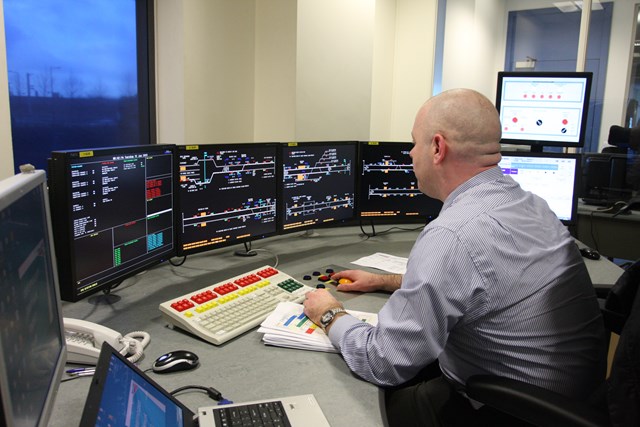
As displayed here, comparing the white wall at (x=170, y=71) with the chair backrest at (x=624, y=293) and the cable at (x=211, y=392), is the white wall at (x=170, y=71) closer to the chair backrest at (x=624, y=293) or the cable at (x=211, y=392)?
the cable at (x=211, y=392)

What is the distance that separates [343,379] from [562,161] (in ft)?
6.07

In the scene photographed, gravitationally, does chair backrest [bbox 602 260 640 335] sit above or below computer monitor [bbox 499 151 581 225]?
below

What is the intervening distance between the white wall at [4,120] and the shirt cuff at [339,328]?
1.55 m

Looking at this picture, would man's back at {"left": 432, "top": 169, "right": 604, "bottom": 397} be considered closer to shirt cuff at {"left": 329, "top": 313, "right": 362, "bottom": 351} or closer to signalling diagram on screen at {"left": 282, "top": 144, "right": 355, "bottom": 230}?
shirt cuff at {"left": 329, "top": 313, "right": 362, "bottom": 351}

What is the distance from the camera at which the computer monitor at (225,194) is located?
1.81m

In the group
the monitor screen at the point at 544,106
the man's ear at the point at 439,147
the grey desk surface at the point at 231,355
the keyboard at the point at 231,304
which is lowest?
the grey desk surface at the point at 231,355

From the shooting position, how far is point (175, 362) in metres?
1.26

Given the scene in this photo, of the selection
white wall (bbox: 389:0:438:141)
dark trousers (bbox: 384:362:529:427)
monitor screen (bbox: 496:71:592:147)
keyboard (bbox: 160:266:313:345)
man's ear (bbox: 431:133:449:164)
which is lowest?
dark trousers (bbox: 384:362:529:427)

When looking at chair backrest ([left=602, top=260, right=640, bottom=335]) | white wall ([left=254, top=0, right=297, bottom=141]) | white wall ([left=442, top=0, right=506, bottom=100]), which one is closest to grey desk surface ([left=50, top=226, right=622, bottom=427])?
chair backrest ([left=602, top=260, right=640, bottom=335])

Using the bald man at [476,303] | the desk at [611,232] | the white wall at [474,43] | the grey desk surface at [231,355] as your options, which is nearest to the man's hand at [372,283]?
the grey desk surface at [231,355]

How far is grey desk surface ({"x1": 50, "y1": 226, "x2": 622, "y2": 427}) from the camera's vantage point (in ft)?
3.79

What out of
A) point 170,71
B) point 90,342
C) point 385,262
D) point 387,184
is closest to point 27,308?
point 90,342

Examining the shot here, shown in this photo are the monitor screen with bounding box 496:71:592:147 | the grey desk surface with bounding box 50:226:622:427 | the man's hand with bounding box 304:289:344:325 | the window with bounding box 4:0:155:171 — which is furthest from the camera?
the monitor screen with bounding box 496:71:592:147

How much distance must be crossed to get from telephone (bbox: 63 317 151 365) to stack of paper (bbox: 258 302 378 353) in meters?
0.34
